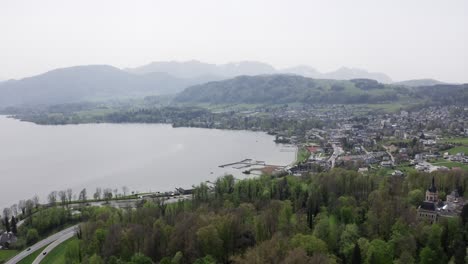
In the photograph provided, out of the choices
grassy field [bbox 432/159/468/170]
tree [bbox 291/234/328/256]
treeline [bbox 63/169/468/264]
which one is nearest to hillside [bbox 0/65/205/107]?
grassy field [bbox 432/159/468/170]

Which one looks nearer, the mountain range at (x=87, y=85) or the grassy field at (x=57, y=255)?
the grassy field at (x=57, y=255)

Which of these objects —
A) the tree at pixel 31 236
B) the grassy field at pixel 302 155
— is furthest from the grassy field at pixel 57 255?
the grassy field at pixel 302 155

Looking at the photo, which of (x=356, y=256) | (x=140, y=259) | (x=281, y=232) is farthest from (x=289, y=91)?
(x=140, y=259)

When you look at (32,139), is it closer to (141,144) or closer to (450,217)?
(141,144)

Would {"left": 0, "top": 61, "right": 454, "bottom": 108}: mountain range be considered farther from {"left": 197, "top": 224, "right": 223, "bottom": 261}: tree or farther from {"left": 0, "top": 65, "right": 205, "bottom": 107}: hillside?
{"left": 197, "top": 224, "right": 223, "bottom": 261}: tree

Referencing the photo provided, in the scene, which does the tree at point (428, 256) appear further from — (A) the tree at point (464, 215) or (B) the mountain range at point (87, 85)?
(B) the mountain range at point (87, 85)

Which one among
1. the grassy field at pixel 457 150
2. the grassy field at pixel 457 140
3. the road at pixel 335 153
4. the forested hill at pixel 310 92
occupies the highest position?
the forested hill at pixel 310 92

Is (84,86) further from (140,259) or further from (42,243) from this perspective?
(140,259)
